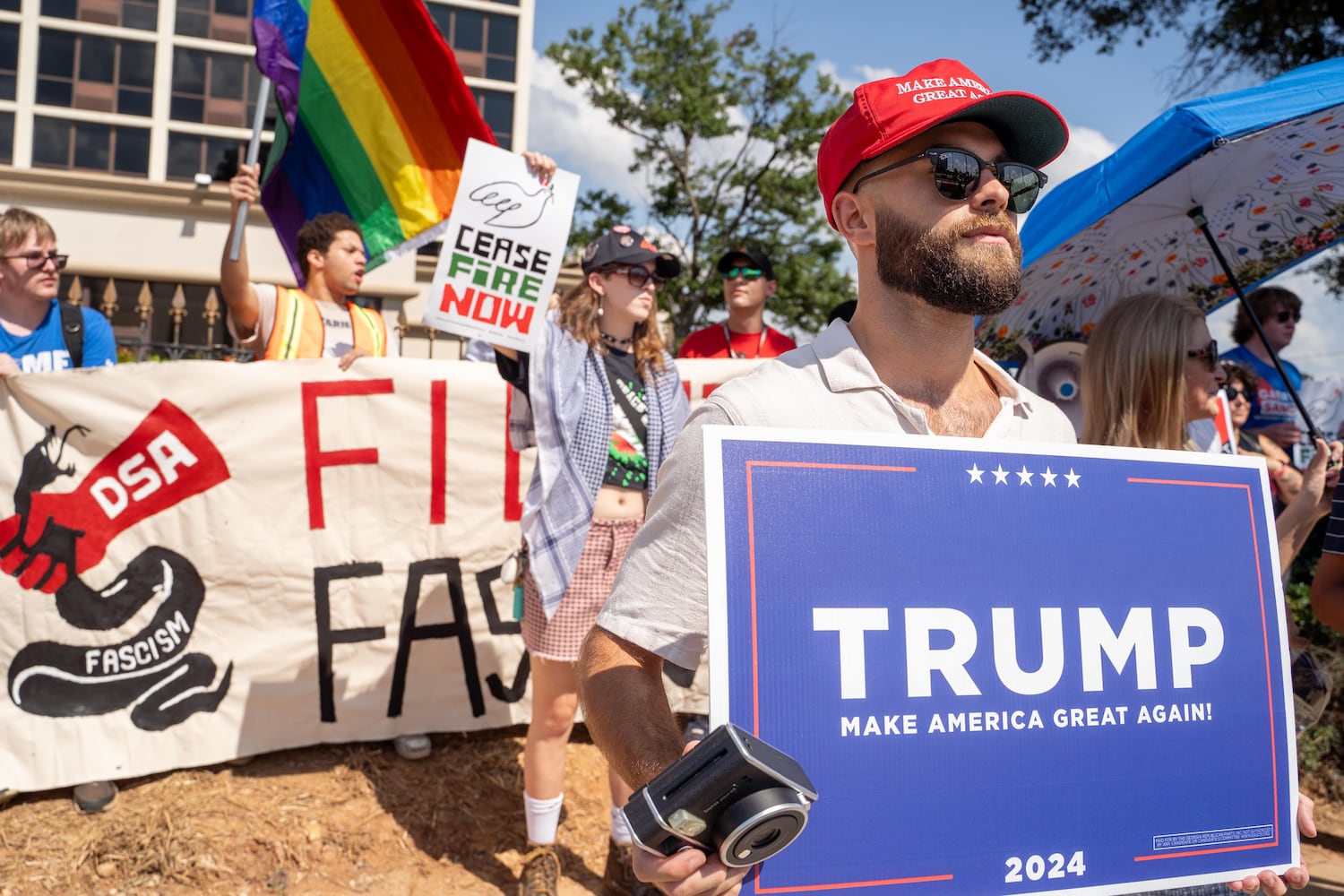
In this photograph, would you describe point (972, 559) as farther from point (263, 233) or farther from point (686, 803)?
point (263, 233)

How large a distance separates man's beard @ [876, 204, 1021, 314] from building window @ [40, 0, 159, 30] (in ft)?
142

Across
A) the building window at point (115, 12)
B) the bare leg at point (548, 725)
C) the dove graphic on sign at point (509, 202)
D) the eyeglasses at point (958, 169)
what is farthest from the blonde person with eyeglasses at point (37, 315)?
the building window at point (115, 12)

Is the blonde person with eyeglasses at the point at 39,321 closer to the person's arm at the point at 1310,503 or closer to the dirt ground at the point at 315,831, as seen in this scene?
the dirt ground at the point at 315,831

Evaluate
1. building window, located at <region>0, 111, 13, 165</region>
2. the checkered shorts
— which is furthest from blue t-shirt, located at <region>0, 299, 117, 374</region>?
building window, located at <region>0, 111, 13, 165</region>

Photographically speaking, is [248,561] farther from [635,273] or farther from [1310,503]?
[1310,503]

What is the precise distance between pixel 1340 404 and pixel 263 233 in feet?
114

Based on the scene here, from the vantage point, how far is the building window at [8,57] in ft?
122

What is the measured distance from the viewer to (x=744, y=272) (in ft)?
19.0

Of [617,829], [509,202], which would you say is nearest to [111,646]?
[617,829]

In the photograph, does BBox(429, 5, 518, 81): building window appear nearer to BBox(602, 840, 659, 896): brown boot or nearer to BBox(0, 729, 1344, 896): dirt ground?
BBox(0, 729, 1344, 896): dirt ground

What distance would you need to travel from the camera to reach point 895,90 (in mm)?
1678

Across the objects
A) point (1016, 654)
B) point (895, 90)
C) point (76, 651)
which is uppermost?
point (895, 90)

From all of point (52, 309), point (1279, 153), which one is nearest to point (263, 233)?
point (52, 309)

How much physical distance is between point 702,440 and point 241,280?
3.22m
